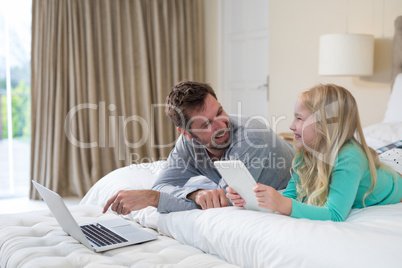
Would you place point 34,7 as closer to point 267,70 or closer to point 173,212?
point 267,70

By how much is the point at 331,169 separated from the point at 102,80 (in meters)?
3.25

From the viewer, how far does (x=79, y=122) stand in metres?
4.23

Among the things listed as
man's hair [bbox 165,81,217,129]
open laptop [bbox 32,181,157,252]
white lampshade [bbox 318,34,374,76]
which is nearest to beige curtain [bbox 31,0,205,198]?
white lampshade [bbox 318,34,374,76]

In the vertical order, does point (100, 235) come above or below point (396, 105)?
below

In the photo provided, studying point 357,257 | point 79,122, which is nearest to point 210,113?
point 357,257

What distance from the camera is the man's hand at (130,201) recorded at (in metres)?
1.67

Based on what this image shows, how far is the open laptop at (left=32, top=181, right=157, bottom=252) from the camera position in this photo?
141 cm

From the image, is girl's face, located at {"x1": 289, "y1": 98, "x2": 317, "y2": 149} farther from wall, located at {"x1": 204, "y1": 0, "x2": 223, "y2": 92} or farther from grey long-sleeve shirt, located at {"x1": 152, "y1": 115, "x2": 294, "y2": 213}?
wall, located at {"x1": 204, "y1": 0, "x2": 223, "y2": 92}

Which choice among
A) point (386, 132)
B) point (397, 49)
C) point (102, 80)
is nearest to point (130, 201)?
point (386, 132)

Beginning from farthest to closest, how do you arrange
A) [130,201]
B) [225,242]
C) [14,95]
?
[14,95] < [130,201] < [225,242]

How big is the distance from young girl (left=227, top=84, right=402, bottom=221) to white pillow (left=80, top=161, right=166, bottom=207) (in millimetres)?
697

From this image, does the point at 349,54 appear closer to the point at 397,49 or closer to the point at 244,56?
the point at 397,49

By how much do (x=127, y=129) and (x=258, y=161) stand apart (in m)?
3.00

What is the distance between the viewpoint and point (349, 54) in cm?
316
